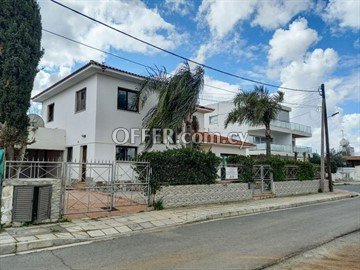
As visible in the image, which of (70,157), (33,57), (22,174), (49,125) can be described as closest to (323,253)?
(22,174)

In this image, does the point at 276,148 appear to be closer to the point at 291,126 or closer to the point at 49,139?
the point at 291,126

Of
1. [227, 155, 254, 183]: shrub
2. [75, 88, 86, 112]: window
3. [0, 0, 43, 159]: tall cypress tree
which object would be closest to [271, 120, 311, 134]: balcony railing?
[227, 155, 254, 183]: shrub

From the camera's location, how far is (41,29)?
11422mm

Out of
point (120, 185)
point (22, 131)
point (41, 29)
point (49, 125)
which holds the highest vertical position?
point (41, 29)

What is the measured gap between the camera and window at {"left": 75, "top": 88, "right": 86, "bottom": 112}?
64.7ft

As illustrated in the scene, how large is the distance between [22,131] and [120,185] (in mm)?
3814

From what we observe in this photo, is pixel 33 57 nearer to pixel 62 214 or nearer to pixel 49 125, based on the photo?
pixel 62 214

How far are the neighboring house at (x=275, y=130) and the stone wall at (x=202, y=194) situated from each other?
2611 centimetres

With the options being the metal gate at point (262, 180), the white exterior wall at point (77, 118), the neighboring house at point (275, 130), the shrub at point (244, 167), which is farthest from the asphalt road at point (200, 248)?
the neighboring house at point (275, 130)

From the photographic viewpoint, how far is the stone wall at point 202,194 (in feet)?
43.0

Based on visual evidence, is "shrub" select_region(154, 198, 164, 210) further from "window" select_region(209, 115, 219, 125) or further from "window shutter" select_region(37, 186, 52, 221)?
"window" select_region(209, 115, 219, 125)

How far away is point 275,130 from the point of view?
44688 millimetres

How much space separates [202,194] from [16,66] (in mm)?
8737

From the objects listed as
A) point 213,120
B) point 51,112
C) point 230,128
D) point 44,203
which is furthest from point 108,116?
point 213,120
